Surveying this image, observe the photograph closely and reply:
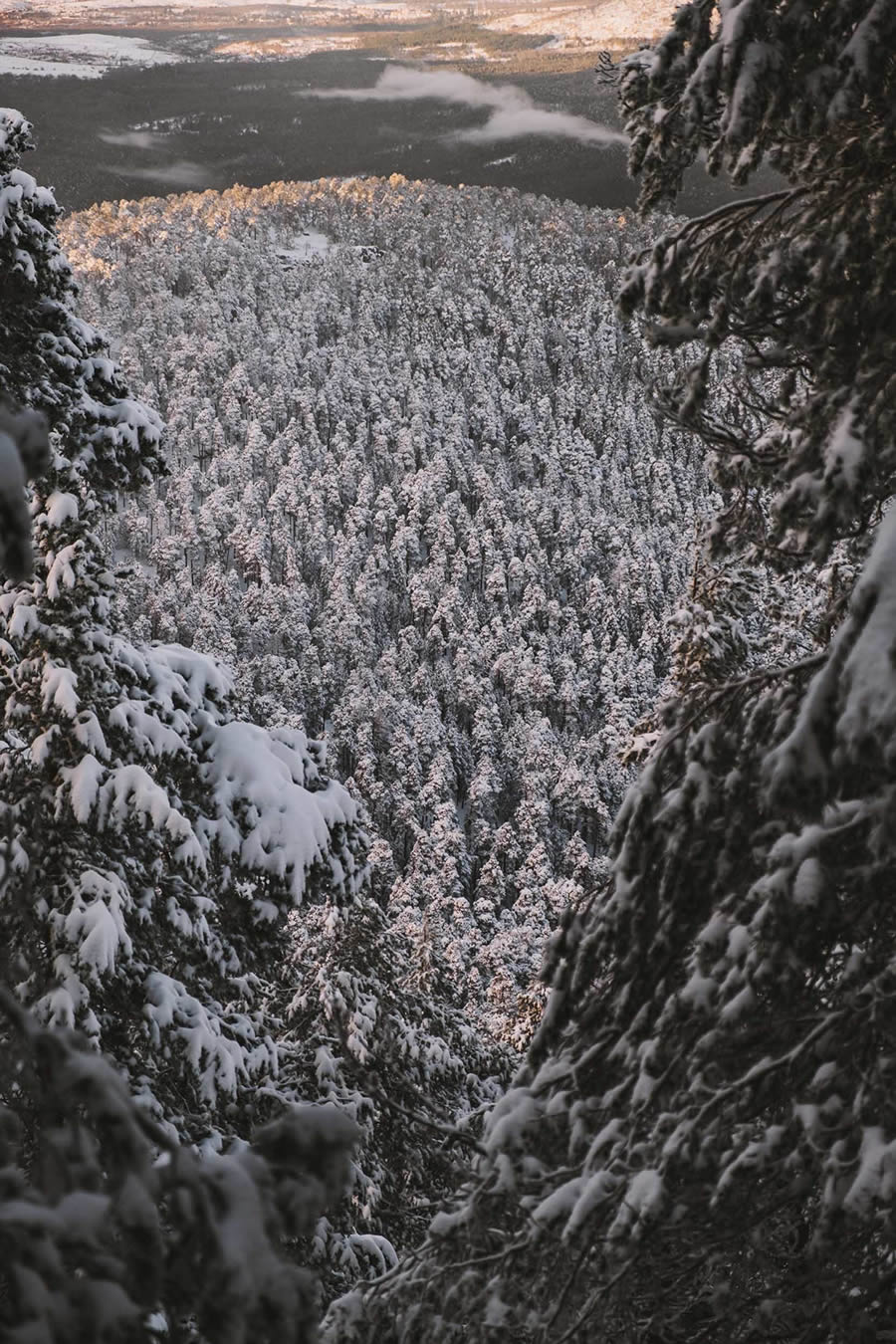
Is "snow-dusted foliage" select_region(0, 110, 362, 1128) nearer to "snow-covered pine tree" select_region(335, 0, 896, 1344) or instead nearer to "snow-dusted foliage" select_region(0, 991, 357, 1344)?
"snow-covered pine tree" select_region(335, 0, 896, 1344)

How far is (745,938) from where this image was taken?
3.21 meters

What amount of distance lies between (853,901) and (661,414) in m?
2.22

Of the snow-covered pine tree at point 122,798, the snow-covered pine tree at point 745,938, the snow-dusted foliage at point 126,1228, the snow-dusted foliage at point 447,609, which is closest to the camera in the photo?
the snow-dusted foliage at point 126,1228

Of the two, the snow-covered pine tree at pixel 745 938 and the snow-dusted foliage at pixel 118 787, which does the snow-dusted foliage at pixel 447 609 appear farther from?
the snow-covered pine tree at pixel 745 938

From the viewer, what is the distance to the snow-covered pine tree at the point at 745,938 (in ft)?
10.2

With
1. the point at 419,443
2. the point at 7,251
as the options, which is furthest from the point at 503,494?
the point at 7,251

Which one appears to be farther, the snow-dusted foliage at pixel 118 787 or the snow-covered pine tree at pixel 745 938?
the snow-dusted foliage at pixel 118 787

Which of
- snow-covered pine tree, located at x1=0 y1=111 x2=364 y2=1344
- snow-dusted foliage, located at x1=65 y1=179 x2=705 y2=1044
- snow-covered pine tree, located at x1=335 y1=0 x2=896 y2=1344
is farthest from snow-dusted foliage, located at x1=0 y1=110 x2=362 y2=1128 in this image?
snow-dusted foliage, located at x1=65 y1=179 x2=705 y2=1044

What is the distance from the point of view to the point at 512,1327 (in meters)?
3.55

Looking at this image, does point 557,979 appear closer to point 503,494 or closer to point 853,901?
point 853,901

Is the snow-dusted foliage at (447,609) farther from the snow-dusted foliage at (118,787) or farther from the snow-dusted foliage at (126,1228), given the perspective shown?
the snow-dusted foliage at (126,1228)

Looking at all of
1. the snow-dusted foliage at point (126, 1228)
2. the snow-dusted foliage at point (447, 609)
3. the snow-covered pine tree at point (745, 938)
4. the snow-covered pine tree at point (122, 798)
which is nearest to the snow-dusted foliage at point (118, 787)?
the snow-covered pine tree at point (122, 798)

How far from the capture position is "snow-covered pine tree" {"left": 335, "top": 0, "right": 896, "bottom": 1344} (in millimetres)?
3094

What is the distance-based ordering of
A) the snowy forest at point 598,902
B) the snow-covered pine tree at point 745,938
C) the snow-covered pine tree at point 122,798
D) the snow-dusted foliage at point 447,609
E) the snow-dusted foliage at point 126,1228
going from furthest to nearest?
the snow-dusted foliage at point 447,609 → the snow-covered pine tree at point 122,798 → the snow-covered pine tree at point 745,938 → the snowy forest at point 598,902 → the snow-dusted foliage at point 126,1228
